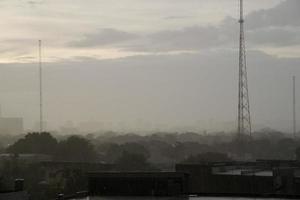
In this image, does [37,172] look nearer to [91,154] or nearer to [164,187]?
[91,154]

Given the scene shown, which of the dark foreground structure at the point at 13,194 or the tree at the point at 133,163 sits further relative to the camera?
the tree at the point at 133,163

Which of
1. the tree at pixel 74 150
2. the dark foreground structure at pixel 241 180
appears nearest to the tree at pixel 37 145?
the tree at pixel 74 150

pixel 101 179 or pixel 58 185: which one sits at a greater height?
pixel 101 179

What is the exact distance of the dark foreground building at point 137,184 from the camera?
28344 millimetres

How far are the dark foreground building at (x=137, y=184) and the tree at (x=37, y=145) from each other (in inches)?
2488

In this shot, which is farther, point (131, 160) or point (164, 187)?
point (131, 160)

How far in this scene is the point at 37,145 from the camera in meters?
92.4

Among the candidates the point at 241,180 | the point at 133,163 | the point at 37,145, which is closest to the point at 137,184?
the point at 241,180

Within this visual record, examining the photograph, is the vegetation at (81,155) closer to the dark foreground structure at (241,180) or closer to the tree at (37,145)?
the tree at (37,145)

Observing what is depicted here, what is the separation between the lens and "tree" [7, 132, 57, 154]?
300ft

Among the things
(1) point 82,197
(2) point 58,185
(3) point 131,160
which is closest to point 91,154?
(3) point 131,160

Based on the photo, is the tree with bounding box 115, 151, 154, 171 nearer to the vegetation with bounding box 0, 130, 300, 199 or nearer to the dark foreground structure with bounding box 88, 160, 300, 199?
the vegetation with bounding box 0, 130, 300, 199

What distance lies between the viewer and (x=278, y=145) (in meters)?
142

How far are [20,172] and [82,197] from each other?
1359 inches
